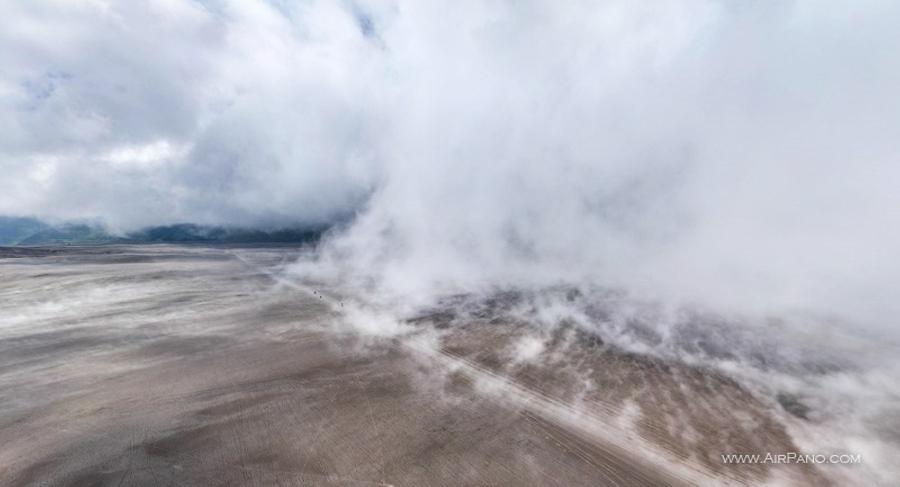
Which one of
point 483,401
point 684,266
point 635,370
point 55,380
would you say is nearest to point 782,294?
point 684,266

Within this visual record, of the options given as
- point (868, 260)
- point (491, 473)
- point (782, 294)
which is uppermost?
point (868, 260)

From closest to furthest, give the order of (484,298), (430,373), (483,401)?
(483,401) → (430,373) → (484,298)

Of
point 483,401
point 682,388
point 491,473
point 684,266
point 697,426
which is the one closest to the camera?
point 491,473

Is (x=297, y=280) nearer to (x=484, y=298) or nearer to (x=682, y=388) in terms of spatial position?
(x=484, y=298)

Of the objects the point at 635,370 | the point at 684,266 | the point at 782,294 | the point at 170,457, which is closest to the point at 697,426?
the point at 635,370

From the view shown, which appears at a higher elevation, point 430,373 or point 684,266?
point 684,266

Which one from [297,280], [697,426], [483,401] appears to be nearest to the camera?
[697,426]

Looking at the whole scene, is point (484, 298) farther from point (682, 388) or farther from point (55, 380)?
point (55, 380)

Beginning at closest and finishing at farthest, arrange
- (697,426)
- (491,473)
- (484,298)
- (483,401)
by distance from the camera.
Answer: (491,473) → (697,426) → (483,401) → (484,298)

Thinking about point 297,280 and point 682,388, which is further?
point 297,280

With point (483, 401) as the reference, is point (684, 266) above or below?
above
